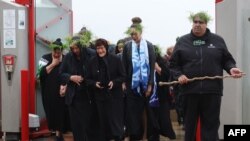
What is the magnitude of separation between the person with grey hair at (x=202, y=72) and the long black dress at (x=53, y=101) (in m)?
2.94

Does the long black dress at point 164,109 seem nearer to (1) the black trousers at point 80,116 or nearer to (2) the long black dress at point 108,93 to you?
(2) the long black dress at point 108,93

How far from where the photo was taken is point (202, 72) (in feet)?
21.3

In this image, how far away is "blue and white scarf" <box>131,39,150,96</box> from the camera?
822cm

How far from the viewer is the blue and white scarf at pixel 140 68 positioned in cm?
822

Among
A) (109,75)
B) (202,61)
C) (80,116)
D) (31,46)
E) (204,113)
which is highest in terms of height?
(31,46)

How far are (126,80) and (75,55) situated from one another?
0.85m

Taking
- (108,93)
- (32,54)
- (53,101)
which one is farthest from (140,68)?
(32,54)

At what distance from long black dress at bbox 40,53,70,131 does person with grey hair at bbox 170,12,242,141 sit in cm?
294

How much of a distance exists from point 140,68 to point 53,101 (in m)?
1.75

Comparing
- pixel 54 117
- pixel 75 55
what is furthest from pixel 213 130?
pixel 54 117

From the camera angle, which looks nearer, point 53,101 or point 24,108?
point 24,108

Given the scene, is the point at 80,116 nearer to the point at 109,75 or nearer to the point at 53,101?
the point at 109,75

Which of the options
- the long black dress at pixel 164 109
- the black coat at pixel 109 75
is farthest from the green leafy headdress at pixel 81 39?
the long black dress at pixel 164 109

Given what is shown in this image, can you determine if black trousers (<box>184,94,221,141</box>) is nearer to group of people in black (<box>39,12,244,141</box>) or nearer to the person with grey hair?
the person with grey hair
